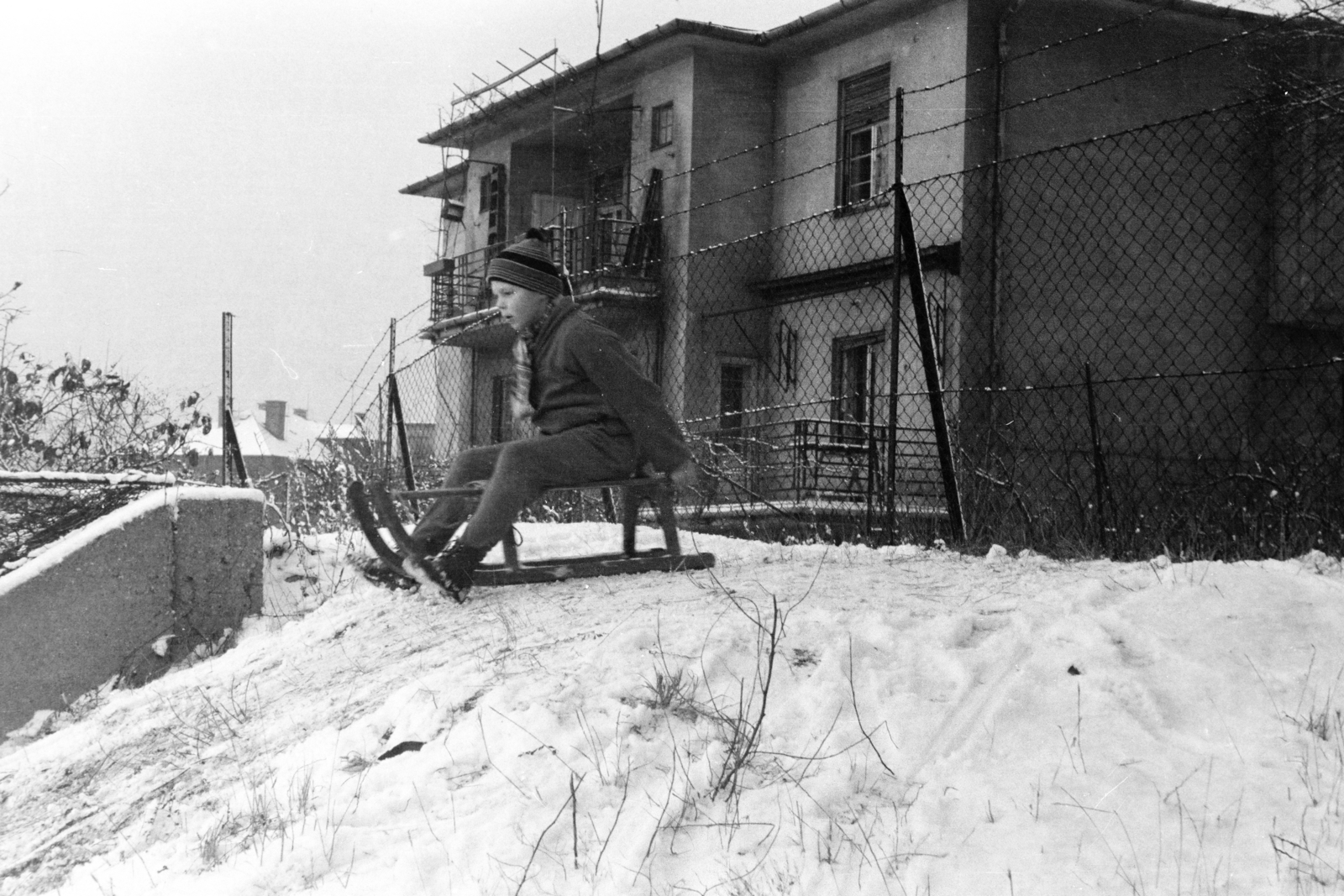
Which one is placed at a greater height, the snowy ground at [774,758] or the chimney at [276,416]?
the chimney at [276,416]

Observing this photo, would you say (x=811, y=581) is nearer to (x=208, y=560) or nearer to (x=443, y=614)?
(x=443, y=614)

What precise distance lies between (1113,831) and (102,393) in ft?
28.1

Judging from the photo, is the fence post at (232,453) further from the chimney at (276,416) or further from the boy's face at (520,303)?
the chimney at (276,416)

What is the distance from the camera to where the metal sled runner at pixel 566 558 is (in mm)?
4996

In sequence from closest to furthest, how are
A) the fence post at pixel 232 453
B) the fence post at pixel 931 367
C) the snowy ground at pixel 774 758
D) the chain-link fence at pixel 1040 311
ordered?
the snowy ground at pixel 774 758
the fence post at pixel 931 367
the fence post at pixel 232 453
the chain-link fence at pixel 1040 311

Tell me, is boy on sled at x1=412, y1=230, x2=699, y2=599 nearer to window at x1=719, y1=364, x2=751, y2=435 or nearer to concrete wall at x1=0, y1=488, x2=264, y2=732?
concrete wall at x1=0, y1=488, x2=264, y2=732

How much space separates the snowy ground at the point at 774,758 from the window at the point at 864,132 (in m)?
11.2

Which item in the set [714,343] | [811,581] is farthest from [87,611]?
[714,343]

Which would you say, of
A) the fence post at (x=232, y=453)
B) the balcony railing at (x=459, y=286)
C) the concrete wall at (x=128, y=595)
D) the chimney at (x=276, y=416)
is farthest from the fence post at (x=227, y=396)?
the chimney at (x=276, y=416)

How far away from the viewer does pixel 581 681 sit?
3393 millimetres

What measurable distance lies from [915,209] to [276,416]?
3483cm

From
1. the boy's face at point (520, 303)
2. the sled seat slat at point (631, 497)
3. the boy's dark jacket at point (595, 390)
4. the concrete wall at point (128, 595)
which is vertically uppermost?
the boy's face at point (520, 303)

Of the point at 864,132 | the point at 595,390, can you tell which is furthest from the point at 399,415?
the point at 864,132

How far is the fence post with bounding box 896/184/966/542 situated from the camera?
5.91 metres
